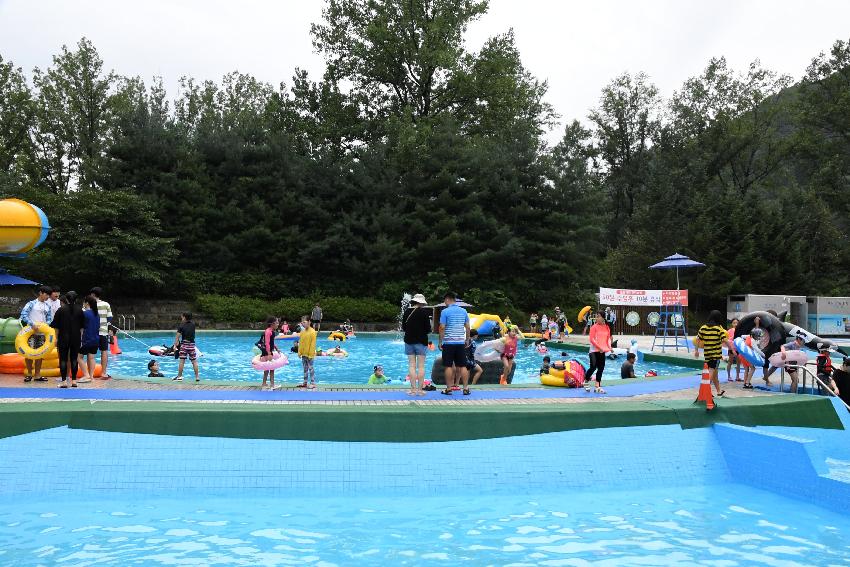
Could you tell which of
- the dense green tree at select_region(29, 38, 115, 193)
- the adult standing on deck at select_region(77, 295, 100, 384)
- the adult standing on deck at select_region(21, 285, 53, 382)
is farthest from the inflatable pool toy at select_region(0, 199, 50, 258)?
the dense green tree at select_region(29, 38, 115, 193)

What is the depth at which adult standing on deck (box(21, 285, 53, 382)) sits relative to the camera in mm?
12492

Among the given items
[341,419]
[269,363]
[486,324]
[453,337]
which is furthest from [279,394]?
[486,324]

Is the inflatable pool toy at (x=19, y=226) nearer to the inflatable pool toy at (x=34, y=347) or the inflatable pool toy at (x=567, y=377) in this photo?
the inflatable pool toy at (x=34, y=347)

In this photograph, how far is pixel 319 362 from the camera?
21984mm

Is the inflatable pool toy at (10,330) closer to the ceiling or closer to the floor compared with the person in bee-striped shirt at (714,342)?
closer to the ceiling

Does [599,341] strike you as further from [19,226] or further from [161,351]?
[161,351]

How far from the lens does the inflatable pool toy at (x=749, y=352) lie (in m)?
13.1

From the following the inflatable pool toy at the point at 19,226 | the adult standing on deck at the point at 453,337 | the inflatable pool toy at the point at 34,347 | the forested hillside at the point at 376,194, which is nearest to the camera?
the adult standing on deck at the point at 453,337

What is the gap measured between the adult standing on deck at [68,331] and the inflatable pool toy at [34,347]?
96cm

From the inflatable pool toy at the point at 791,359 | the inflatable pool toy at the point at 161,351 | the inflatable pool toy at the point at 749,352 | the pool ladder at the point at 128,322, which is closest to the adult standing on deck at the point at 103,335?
the inflatable pool toy at the point at 161,351

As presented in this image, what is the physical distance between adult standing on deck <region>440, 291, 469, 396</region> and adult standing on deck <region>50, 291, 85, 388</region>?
5988 millimetres

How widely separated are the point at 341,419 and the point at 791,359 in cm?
860

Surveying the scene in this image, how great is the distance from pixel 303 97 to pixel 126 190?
14.4 meters

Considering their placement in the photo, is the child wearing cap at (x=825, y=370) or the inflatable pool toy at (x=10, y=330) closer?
the child wearing cap at (x=825, y=370)
